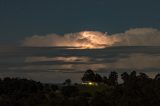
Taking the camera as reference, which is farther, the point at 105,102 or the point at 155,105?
the point at 105,102

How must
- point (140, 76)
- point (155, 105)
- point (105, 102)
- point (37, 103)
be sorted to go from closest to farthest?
1. point (155, 105)
2. point (105, 102)
3. point (37, 103)
4. point (140, 76)

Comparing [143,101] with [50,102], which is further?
[50,102]

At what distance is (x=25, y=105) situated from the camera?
468 feet

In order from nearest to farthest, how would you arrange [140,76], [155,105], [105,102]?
[155,105] < [105,102] < [140,76]

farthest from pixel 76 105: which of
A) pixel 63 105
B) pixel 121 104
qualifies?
pixel 121 104

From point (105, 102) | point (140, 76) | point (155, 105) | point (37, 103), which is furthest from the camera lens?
point (140, 76)

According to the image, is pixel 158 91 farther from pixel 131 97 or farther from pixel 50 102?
pixel 50 102

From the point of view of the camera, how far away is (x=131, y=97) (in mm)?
123562

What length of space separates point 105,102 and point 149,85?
1079 cm

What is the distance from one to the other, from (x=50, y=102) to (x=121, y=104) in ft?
59.1

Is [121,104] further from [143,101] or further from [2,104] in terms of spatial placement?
[2,104]

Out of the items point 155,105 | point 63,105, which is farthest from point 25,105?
point 155,105

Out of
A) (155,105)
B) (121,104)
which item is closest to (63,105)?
(121,104)

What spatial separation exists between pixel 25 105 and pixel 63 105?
58.8 feet
